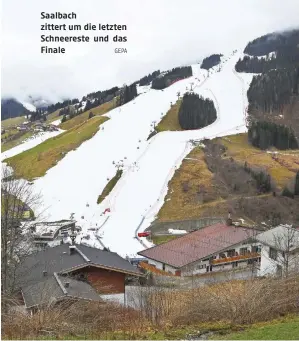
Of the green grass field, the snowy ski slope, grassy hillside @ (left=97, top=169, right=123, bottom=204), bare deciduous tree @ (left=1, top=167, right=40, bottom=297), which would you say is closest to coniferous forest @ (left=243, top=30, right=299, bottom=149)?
the snowy ski slope

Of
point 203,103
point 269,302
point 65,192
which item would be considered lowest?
point 65,192

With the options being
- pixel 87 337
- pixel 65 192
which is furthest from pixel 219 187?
pixel 87 337

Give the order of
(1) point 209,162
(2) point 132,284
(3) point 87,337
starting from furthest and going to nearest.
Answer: (1) point 209,162, (2) point 132,284, (3) point 87,337

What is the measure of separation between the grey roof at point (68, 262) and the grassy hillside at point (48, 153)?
53.2 m

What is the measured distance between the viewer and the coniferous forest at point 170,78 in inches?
6599

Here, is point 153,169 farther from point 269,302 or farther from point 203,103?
point 269,302

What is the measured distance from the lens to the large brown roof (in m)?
34.7

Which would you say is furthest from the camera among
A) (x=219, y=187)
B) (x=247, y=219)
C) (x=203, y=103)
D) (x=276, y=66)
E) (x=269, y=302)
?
(x=276, y=66)

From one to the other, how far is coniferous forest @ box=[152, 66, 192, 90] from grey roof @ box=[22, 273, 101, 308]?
148699 millimetres

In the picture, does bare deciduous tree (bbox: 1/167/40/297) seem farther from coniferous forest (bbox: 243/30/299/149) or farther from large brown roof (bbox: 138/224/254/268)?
coniferous forest (bbox: 243/30/299/149)

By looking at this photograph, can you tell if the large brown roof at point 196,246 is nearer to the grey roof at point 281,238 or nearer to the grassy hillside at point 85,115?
the grey roof at point 281,238

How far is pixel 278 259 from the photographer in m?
29.6

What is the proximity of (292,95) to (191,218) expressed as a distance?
9633cm

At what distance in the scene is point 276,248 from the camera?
29250 mm
